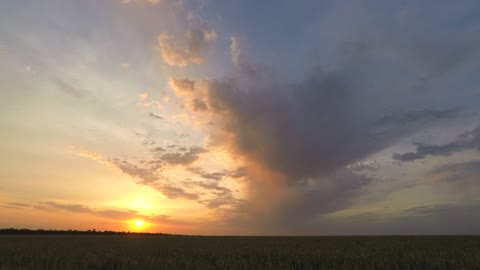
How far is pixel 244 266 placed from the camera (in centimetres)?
860

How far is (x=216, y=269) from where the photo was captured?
7.94 m

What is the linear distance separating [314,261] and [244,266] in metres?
2.70

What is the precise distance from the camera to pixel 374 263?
362 inches

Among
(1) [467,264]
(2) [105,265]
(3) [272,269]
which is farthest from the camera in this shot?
(2) [105,265]

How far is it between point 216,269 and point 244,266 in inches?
37.2

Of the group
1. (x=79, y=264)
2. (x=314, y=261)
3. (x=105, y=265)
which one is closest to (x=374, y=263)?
(x=314, y=261)

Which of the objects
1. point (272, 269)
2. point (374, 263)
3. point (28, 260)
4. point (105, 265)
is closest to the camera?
point (272, 269)

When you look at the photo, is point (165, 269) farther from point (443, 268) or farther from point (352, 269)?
point (443, 268)

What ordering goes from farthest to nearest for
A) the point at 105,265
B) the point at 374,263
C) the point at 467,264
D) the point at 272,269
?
the point at 105,265
the point at 374,263
the point at 467,264
the point at 272,269

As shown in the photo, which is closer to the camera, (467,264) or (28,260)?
(467,264)

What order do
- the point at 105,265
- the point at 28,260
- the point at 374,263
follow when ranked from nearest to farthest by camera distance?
1. the point at 374,263
2. the point at 105,265
3. the point at 28,260

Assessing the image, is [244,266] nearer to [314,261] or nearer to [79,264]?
[314,261]

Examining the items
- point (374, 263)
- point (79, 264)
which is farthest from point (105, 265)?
point (374, 263)

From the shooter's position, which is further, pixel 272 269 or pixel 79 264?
pixel 79 264
